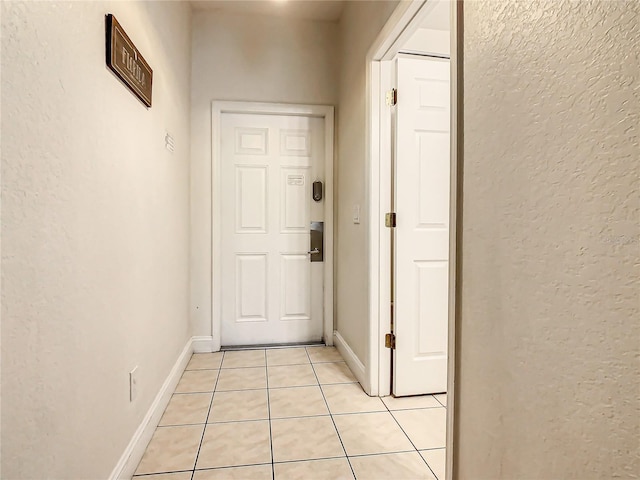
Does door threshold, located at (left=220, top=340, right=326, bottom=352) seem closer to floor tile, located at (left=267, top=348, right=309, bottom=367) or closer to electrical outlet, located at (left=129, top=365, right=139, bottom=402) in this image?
floor tile, located at (left=267, top=348, right=309, bottom=367)

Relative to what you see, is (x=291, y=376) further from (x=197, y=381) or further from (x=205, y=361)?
(x=205, y=361)

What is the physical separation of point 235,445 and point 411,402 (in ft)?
3.32

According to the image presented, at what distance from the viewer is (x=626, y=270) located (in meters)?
0.63

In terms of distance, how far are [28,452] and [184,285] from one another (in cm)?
179

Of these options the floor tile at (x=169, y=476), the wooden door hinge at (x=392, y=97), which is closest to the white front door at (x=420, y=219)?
the wooden door hinge at (x=392, y=97)

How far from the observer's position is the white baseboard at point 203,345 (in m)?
2.79

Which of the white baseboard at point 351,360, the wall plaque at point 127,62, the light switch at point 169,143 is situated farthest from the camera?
the white baseboard at point 351,360

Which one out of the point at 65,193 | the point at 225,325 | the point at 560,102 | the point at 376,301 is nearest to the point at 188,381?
the point at 225,325

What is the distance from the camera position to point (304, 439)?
1666mm

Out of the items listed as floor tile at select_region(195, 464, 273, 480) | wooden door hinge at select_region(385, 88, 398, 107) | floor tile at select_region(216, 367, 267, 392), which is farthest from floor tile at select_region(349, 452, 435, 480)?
wooden door hinge at select_region(385, 88, 398, 107)

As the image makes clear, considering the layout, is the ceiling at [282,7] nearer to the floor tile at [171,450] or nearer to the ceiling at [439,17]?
the ceiling at [439,17]

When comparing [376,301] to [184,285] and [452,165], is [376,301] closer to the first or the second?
[452,165]

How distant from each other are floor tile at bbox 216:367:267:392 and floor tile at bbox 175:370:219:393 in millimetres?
54

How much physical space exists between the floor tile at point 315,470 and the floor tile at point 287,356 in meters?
1.09
